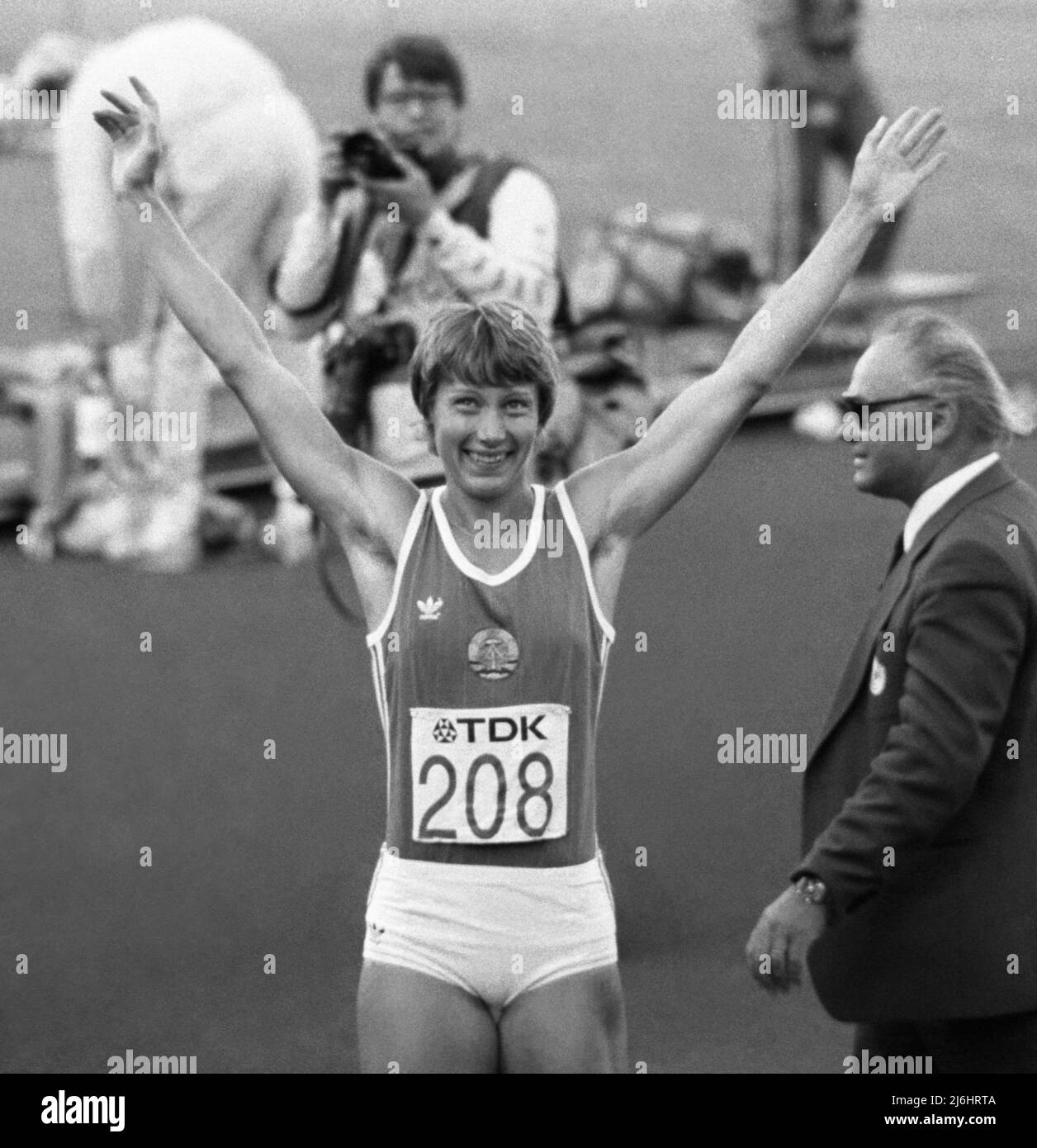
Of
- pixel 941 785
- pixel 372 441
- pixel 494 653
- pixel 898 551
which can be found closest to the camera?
pixel 494 653

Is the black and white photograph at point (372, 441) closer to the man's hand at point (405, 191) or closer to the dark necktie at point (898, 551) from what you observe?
the man's hand at point (405, 191)

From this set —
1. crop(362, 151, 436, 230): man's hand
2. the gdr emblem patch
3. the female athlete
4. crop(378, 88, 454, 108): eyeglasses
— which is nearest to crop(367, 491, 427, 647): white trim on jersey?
the female athlete

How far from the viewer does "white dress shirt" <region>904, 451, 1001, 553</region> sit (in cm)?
351

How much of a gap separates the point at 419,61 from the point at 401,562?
1985mm

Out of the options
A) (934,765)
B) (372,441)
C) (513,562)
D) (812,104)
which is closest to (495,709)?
(513,562)

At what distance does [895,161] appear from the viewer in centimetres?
329

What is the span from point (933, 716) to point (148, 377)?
240cm

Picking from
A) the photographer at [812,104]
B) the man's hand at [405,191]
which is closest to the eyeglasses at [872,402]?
the photographer at [812,104]

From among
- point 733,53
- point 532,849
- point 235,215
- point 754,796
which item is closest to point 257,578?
point 235,215

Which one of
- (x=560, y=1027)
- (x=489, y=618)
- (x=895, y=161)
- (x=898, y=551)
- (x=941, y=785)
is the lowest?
(x=560, y=1027)

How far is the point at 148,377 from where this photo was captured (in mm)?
4914

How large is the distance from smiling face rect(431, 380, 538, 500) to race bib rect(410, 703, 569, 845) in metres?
0.36

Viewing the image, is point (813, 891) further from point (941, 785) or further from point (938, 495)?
point (938, 495)
